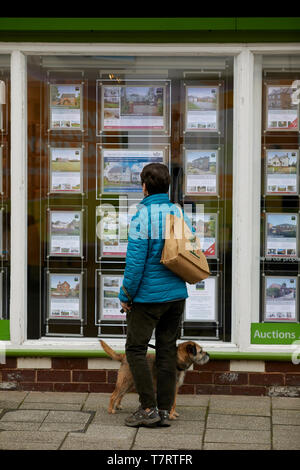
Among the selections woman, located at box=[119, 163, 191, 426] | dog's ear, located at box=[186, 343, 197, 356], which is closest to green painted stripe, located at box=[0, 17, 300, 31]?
woman, located at box=[119, 163, 191, 426]

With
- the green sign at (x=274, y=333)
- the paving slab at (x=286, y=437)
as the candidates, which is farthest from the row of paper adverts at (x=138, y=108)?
the paving slab at (x=286, y=437)

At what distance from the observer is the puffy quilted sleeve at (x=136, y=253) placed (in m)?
6.00

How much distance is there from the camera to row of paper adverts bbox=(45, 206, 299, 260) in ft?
23.9

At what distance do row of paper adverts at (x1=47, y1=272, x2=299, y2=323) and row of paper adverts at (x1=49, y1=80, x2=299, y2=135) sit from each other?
128cm

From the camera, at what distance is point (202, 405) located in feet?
22.6

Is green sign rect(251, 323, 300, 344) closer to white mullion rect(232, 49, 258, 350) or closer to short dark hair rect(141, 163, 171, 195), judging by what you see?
white mullion rect(232, 49, 258, 350)

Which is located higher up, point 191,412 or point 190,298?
point 190,298

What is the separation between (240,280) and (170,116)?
150 cm

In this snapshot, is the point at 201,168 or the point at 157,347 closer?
the point at 157,347

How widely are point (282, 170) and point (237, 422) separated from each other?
215cm

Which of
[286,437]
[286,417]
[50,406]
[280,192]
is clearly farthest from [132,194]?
[286,437]

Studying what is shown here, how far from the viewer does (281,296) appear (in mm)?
7340

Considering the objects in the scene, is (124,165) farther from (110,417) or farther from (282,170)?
(110,417)

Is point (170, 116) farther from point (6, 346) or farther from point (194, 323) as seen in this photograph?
point (6, 346)
